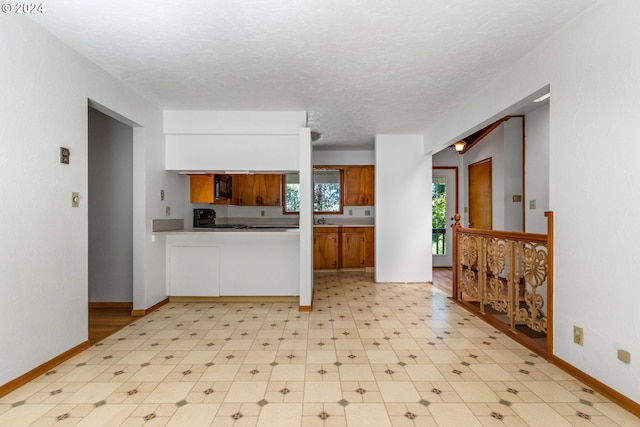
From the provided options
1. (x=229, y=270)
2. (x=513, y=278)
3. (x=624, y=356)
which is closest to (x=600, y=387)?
(x=624, y=356)

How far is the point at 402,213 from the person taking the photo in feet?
17.9

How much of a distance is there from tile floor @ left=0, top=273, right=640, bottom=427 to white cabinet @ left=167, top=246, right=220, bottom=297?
751mm

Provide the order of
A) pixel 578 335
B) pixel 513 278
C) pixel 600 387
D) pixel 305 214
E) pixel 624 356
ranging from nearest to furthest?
pixel 624 356, pixel 600 387, pixel 578 335, pixel 513 278, pixel 305 214

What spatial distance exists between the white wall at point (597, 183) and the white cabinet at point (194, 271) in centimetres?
381

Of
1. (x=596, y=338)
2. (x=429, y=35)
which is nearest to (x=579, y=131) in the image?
(x=429, y=35)

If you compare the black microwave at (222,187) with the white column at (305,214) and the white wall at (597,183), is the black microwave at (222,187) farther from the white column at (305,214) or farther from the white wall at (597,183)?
the white wall at (597,183)

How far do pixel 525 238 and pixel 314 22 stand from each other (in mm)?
2650

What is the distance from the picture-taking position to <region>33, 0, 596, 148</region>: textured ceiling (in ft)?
6.92

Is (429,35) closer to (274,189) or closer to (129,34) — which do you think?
(129,34)

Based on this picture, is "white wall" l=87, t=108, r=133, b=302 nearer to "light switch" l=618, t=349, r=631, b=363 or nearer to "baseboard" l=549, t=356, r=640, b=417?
"baseboard" l=549, t=356, r=640, b=417

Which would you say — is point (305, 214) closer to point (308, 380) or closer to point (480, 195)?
point (308, 380)

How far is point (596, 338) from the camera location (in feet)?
6.97

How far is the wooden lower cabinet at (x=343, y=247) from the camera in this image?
21.3 feet

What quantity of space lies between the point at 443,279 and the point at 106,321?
17.1 ft
